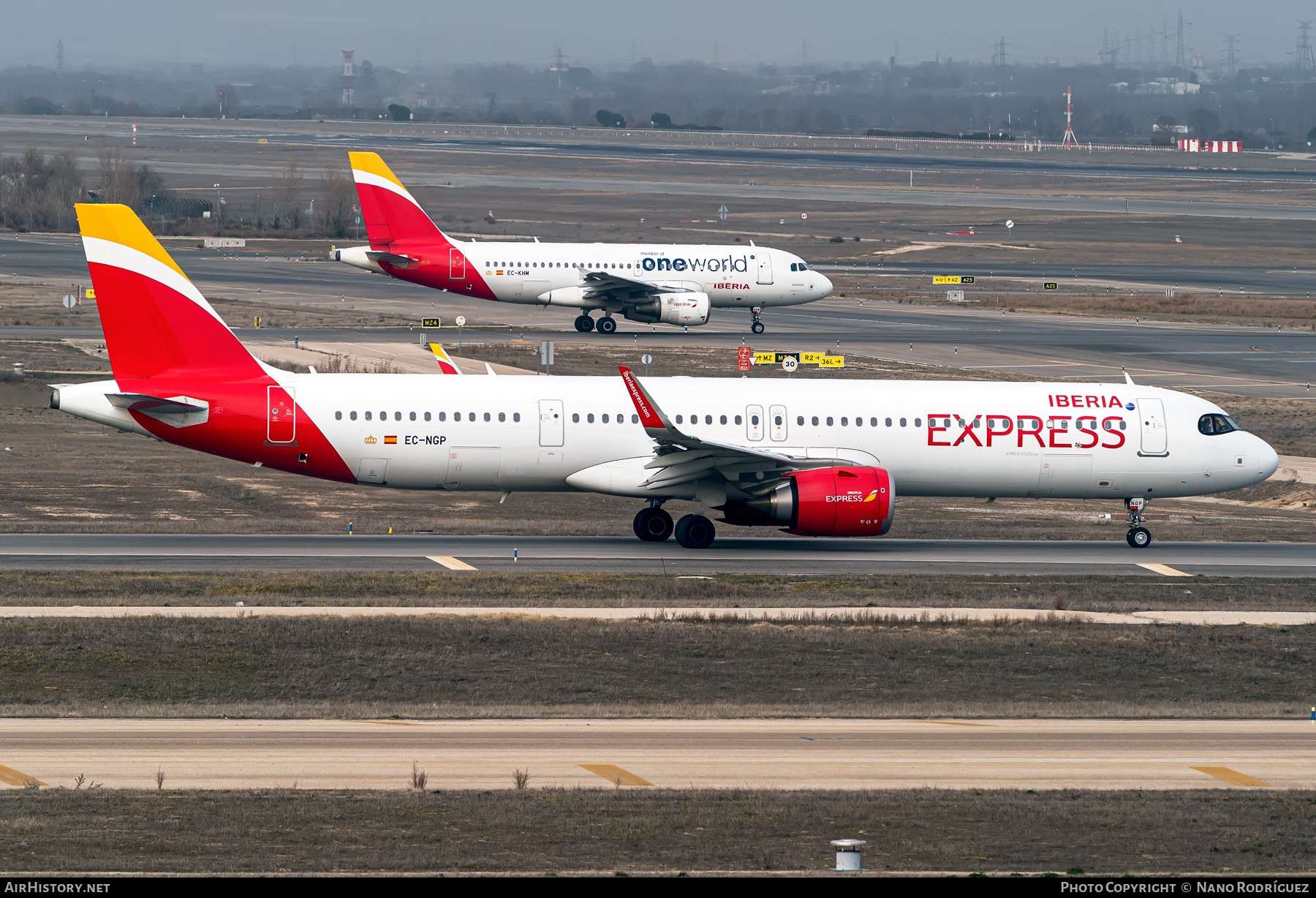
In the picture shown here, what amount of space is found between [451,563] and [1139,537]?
1740 cm

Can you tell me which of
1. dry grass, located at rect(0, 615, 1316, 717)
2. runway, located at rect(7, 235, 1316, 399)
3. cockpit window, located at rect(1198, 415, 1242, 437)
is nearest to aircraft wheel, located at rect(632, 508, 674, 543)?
dry grass, located at rect(0, 615, 1316, 717)

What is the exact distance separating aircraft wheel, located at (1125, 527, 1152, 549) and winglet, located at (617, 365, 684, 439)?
12405 mm

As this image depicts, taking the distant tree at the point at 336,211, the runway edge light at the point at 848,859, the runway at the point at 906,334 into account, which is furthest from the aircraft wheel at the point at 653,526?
the distant tree at the point at 336,211

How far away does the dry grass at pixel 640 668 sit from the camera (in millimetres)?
23422

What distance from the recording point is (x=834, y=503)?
34.5 metres

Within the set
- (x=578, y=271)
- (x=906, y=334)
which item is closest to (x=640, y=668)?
(x=578, y=271)

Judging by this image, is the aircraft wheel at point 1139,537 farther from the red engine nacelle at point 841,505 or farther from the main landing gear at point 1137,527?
the red engine nacelle at point 841,505

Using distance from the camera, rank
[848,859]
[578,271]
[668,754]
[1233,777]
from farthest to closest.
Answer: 1. [578,271]
2. [668,754]
3. [1233,777]
4. [848,859]

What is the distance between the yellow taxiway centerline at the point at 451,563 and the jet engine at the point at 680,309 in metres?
42.5

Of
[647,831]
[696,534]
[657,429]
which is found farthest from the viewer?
[696,534]

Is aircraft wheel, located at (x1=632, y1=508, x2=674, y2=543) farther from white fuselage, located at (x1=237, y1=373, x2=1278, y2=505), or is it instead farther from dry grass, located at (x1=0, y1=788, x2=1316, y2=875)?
dry grass, located at (x1=0, y1=788, x2=1316, y2=875)

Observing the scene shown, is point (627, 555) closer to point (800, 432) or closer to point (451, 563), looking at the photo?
point (451, 563)

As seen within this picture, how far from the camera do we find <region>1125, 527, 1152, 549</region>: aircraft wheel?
126 feet

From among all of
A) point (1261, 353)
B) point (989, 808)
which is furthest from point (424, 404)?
point (1261, 353)
